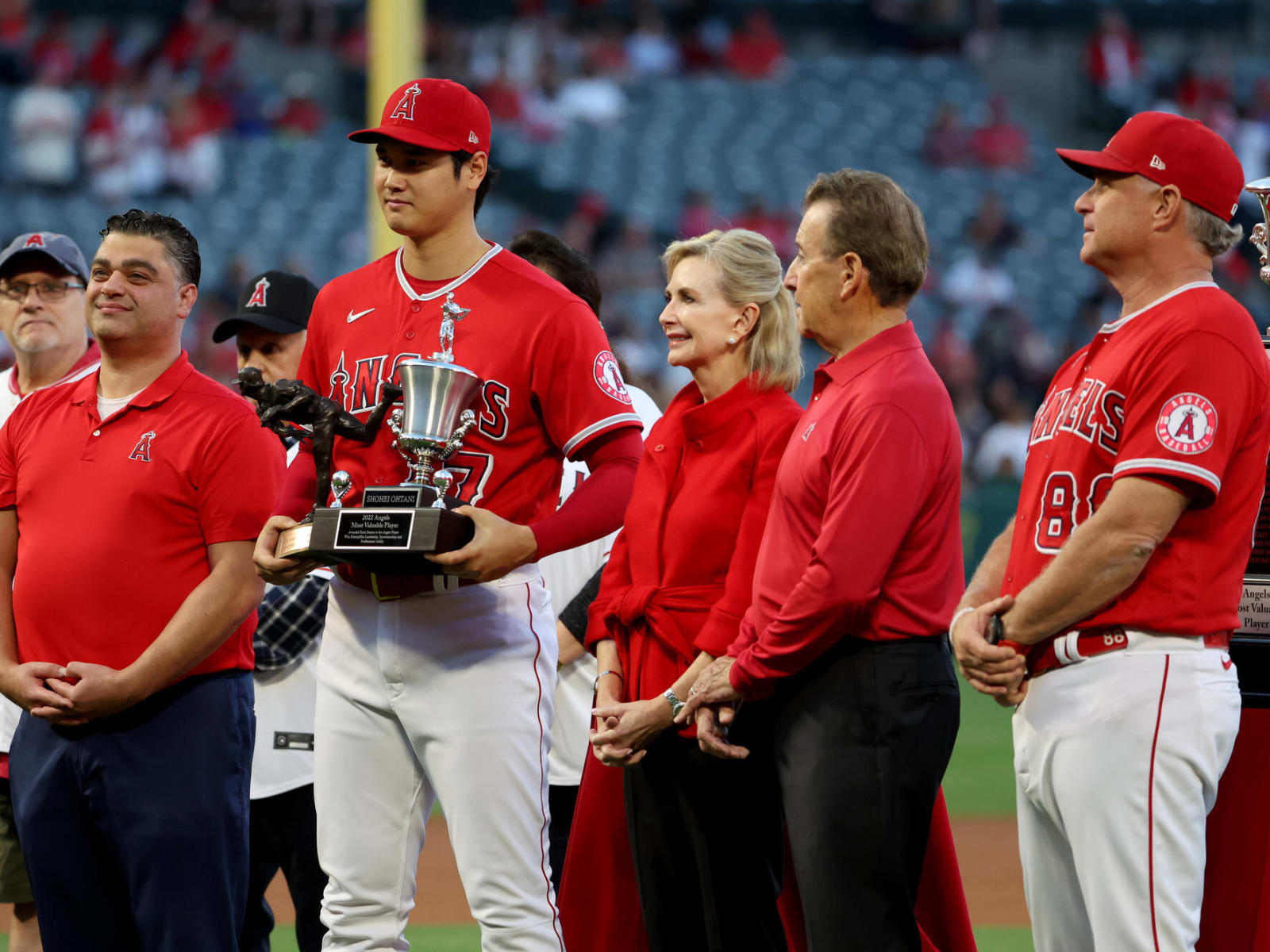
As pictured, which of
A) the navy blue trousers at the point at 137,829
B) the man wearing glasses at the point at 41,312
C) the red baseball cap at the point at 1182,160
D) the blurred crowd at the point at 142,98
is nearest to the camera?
the red baseball cap at the point at 1182,160

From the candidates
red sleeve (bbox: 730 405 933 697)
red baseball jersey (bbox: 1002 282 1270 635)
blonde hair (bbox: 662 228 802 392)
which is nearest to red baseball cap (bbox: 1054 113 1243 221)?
red baseball jersey (bbox: 1002 282 1270 635)

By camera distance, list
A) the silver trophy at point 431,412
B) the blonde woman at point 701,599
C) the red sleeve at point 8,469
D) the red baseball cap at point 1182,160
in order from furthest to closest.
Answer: the red sleeve at point 8,469, the blonde woman at point 701,599, the silver trophy at point 431,412, the red baseball cap at point 1182,160

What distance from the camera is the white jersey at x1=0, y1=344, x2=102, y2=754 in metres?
4.14

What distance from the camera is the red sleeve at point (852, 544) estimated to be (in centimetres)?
→ 304

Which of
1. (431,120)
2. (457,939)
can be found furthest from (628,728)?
(457,939)

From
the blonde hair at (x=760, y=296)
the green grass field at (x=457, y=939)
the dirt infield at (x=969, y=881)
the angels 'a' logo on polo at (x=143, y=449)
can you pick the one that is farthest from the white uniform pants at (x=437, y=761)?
the dirt infield at (x=969, y=881)

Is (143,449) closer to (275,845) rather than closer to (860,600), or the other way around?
(275,845)

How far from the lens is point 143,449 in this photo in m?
3.63

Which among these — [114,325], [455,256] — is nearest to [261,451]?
[114,325]

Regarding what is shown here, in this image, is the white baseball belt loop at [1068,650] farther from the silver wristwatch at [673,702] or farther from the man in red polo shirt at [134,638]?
the man in red polo shirt at [134,638]

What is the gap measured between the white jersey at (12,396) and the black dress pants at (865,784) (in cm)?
195

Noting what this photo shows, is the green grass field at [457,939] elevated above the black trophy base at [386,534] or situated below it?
below

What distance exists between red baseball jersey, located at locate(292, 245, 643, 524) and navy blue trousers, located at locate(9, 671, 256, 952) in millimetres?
706

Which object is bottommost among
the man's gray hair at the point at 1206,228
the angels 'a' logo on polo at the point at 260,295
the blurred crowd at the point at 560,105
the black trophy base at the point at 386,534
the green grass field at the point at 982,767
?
the green grass field at the point at 982,767
